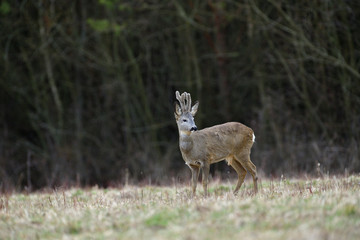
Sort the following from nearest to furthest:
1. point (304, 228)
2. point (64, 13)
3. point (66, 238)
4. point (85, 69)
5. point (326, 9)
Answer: point (304, 228), point (66, 238), point (326, 9), point (64, 13), point (85, 69)

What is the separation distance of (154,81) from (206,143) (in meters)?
13.4

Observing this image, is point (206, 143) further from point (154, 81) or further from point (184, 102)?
point (154, 81)

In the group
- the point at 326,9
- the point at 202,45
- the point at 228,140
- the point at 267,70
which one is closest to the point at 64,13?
the point at 202,45

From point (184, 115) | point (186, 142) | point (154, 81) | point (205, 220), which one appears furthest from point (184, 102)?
point (154, 81)

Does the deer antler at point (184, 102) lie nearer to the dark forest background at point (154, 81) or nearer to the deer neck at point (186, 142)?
the deer neck at point (186, 142)

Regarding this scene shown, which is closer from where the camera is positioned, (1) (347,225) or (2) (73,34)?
(1) (347,225)

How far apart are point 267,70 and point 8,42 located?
29.6 feet

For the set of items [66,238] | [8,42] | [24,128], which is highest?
[8,42]

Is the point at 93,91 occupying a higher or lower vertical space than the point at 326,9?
lower

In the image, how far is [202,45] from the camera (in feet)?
70.2

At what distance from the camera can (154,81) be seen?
73.5 ft

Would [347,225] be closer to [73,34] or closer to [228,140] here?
[228,140]

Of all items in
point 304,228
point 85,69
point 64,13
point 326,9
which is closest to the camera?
point 304,228

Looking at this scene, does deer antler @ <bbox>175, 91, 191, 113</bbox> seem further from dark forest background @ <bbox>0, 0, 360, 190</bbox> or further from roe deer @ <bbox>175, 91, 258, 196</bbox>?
dark forest background @ <bbox>0, 0, 360, 190</bbox>
